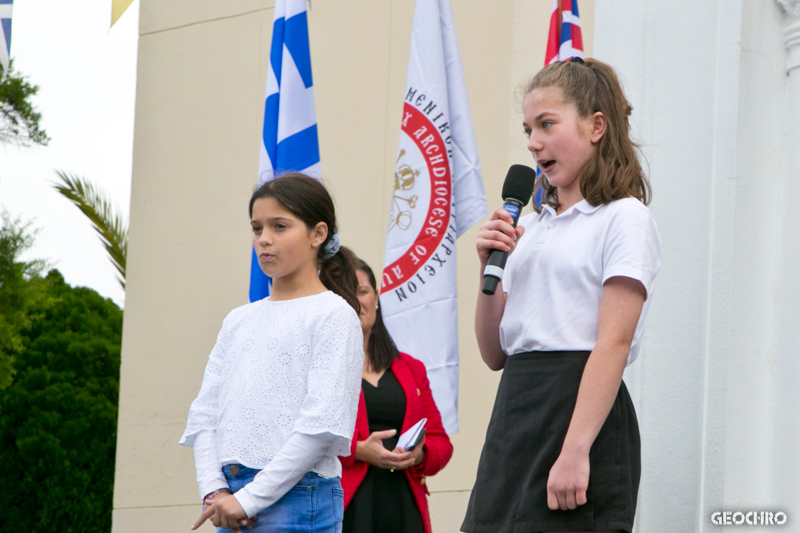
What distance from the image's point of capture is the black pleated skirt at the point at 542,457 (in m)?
2.03

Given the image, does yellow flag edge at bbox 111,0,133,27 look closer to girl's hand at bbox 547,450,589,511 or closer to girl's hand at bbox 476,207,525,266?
girl's hand at bbox 476,207,525,266

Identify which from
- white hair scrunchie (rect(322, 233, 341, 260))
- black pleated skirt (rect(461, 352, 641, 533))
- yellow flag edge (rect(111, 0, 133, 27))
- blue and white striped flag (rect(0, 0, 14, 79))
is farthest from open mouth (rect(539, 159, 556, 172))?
blue and white striped flag (rect(0, 0, 14, 79))

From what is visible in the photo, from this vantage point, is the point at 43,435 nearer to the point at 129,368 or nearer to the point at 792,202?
the point at 129,368

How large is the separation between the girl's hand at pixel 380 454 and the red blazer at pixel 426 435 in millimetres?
31

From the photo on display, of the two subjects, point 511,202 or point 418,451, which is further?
point 418,451

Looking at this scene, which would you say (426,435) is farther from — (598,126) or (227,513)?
(598,126)

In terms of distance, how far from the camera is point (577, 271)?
2.16m

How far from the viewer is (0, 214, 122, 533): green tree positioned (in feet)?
36.4

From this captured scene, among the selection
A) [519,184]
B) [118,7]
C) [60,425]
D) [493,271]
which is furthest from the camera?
[60,425]

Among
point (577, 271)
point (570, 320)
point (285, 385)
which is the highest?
point (577, 271)

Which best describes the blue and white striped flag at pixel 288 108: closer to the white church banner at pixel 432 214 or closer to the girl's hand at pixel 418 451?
the white church banner at pixel 432 214

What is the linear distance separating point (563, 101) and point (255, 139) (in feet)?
15.3

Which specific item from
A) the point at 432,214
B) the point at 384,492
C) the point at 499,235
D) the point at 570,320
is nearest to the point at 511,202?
the point at 499,235

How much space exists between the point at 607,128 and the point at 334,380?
3.05ft
